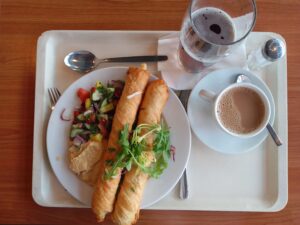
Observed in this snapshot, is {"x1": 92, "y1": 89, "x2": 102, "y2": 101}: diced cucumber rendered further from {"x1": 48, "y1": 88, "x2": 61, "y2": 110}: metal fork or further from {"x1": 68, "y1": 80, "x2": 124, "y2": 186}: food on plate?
{"x1": 48, "y1": 88, "x2": 61, "y2": 110}: metal fork

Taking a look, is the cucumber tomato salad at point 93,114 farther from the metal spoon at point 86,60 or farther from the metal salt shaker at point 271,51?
the metal salt shaker at point 271,51

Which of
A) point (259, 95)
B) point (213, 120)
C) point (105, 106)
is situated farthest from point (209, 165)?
point (105, 106)

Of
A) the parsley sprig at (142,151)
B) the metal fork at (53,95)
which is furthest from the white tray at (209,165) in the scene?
the parsley sprig at (142,151)

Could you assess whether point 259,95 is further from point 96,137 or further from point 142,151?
point 96,137

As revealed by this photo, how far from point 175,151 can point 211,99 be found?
0.18 m

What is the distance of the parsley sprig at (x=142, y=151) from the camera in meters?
0.93

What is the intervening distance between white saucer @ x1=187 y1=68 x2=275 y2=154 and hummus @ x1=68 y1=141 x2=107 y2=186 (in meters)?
0.28

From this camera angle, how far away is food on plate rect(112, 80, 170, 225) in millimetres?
942

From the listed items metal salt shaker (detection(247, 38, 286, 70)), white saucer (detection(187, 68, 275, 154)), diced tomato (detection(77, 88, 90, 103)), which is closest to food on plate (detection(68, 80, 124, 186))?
diced tomato (detection(77, 88, 90, 103))

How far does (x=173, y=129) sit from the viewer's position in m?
1.02

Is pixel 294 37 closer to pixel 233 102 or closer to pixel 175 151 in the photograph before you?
pixel 233 102

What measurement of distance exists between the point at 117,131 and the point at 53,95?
0.81 feet

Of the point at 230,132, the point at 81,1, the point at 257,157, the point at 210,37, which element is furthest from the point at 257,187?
the point at 81,1

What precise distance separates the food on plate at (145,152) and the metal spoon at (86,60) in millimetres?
112
